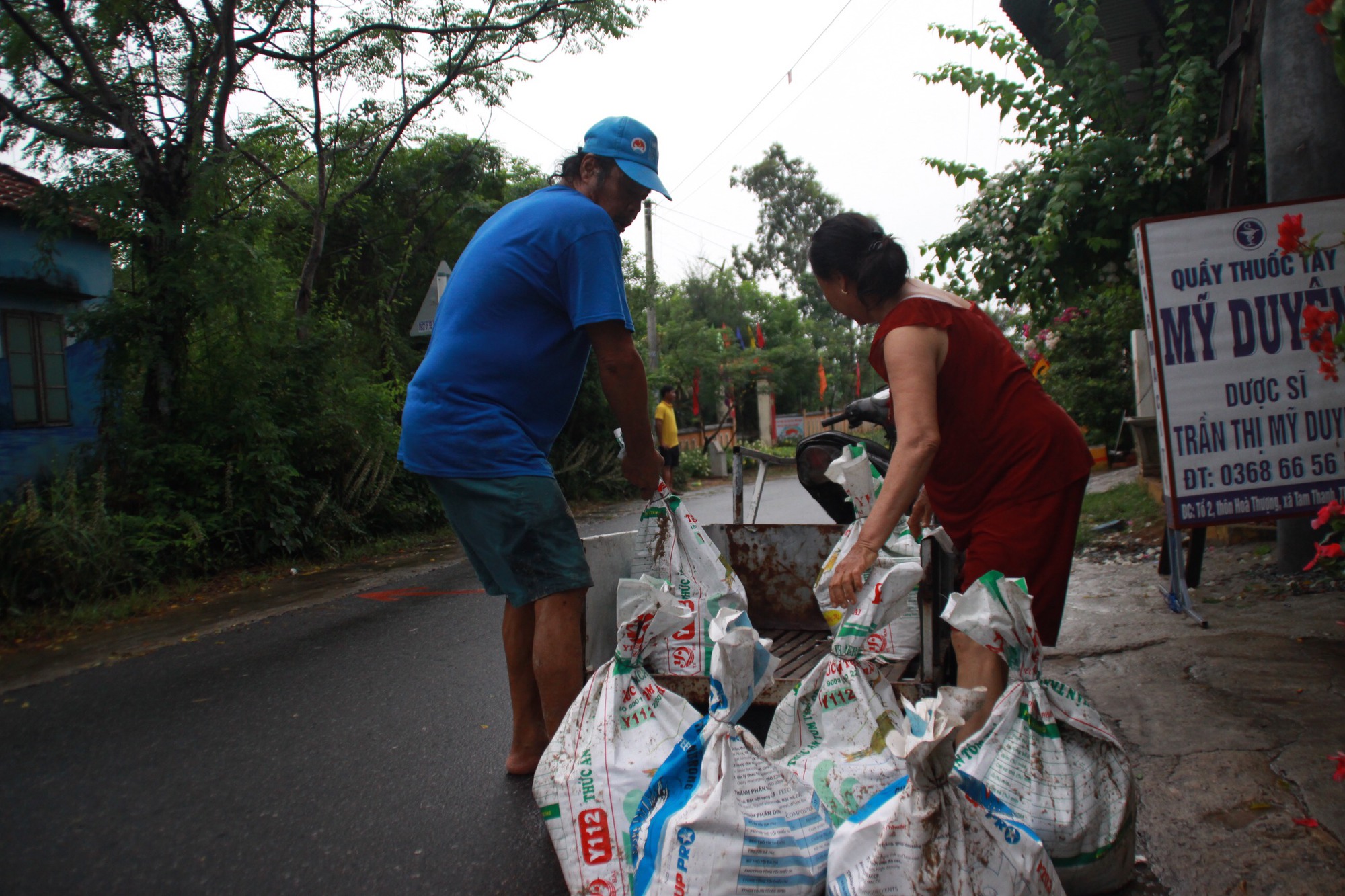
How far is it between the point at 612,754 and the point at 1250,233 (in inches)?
142

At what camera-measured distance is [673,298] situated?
119 ft

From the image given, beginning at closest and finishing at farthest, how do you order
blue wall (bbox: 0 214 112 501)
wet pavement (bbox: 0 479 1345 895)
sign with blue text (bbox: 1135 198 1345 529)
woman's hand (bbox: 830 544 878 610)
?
woman's hand (bbox: 830 544 878 610) → wet pavement (bbox: 0 479 1345 895) → sign with blue text (bbox: 1135 198 1345 529) → blue wall (bbox: 0 214 112 501)

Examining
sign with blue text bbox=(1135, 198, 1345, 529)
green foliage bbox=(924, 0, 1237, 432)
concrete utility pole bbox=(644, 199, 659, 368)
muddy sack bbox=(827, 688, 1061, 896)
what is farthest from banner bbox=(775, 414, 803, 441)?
muddy sack bbox=(827, 688, 1061, 896)

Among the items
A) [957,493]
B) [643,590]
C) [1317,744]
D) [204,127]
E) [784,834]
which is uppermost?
[204,127]

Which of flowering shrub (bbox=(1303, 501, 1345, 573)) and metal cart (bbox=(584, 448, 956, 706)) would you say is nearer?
flowering shrub (bbox=(1303, 501, 1345, 573))

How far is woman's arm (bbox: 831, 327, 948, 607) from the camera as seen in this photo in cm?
202

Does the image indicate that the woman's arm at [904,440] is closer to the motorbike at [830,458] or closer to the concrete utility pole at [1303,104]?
the motorbike at [830,458]

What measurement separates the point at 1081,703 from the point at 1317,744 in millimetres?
1221

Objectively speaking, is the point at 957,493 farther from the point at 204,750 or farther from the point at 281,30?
the point at 281,30

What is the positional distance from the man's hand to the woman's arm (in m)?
0.69

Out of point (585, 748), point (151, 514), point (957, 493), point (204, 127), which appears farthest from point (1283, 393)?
point (204, 127)

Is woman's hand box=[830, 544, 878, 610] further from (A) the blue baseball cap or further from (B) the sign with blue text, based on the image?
(B) the sign with blue text

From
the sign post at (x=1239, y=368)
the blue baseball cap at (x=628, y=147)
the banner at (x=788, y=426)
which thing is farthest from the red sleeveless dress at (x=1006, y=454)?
the banner at (x=788, y=426)

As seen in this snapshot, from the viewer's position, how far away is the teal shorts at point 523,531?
97.3 inches
